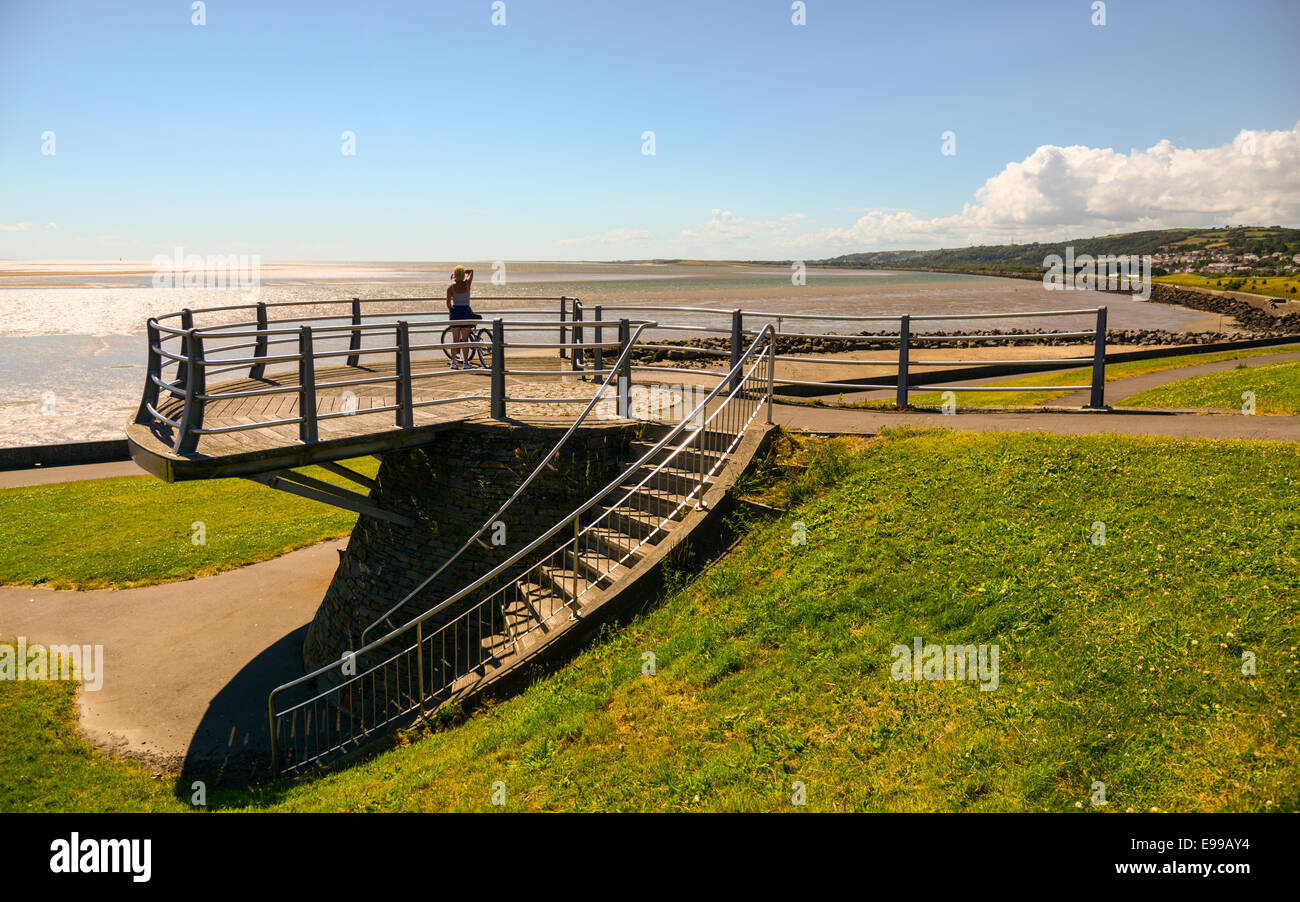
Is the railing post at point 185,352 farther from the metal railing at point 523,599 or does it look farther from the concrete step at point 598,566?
the concrete step at point 598,566

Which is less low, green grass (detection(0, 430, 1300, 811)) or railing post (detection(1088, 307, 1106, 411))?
railing post (detection(1088, 307, 1106, 411))

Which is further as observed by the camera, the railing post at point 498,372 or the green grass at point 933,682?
the railing post at point 498,372

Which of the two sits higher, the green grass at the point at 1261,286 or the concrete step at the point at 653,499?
the green grass at the point at 1261,286

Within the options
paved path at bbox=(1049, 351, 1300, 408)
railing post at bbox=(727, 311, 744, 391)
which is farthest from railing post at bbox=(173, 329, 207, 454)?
paved path at bbox=(1049, 351, 1300, 408)

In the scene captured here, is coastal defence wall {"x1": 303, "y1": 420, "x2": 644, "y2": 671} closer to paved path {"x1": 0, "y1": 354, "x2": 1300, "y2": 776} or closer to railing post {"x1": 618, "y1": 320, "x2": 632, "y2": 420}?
railing post {"x1": 618, "y1": 320, "x2": 632, "y2": 420}

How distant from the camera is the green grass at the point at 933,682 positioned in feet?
16.2

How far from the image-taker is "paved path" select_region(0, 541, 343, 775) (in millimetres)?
10023

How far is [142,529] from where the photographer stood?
17.3 metres

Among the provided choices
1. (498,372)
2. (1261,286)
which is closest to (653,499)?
(498,372)

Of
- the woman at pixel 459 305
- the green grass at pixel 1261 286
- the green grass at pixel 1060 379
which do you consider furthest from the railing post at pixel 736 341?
the green grass at pixel 1261 286

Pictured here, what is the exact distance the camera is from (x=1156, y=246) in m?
197

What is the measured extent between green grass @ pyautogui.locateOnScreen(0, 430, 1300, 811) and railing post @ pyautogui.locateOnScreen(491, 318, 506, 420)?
3.54 m

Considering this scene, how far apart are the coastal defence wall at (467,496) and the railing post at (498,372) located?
0.26 meters

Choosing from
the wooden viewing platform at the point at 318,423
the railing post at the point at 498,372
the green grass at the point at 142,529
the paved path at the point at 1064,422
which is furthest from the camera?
the green grass at the point at 142,529
